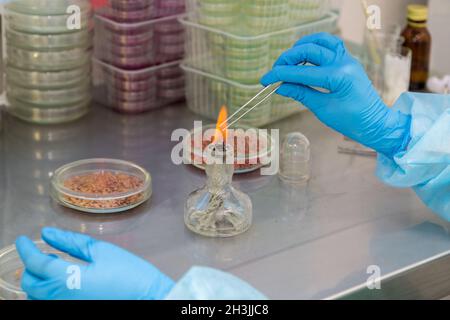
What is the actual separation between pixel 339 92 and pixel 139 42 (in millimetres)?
681

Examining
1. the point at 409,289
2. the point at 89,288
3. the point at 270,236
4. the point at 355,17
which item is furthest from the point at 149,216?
the point at 355,17

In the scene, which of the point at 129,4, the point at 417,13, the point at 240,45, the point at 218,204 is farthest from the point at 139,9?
the point at 417,13

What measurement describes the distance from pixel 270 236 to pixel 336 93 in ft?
1.13

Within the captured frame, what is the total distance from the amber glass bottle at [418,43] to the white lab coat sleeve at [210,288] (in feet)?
4.15

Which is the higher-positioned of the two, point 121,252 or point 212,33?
point 212,33

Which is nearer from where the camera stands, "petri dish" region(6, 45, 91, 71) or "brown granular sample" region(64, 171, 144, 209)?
"brown granular sample" region(64, 171, 144, 209)

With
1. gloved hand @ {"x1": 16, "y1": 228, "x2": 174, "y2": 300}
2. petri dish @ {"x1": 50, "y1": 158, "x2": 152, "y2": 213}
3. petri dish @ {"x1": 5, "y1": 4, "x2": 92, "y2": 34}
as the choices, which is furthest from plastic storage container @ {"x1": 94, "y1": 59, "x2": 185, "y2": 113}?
gloved hand @ {"x1": 16, "y1": 228, "x2": 174, "y2": 300}

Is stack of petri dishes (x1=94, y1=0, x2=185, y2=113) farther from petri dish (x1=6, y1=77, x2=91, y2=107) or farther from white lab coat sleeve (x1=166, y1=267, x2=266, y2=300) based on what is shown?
white lab coat sleeve (x1=166, y1=267, x2=266, y2=300)

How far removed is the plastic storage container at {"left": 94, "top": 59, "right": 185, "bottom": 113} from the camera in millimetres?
2211

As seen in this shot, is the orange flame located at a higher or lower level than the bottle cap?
lower

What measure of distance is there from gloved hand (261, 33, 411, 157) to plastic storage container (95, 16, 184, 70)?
0.54 metres

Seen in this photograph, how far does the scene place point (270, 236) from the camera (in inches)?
66.4

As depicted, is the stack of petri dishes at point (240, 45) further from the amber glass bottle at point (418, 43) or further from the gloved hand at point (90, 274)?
the gloved hand at point (90, 274)
